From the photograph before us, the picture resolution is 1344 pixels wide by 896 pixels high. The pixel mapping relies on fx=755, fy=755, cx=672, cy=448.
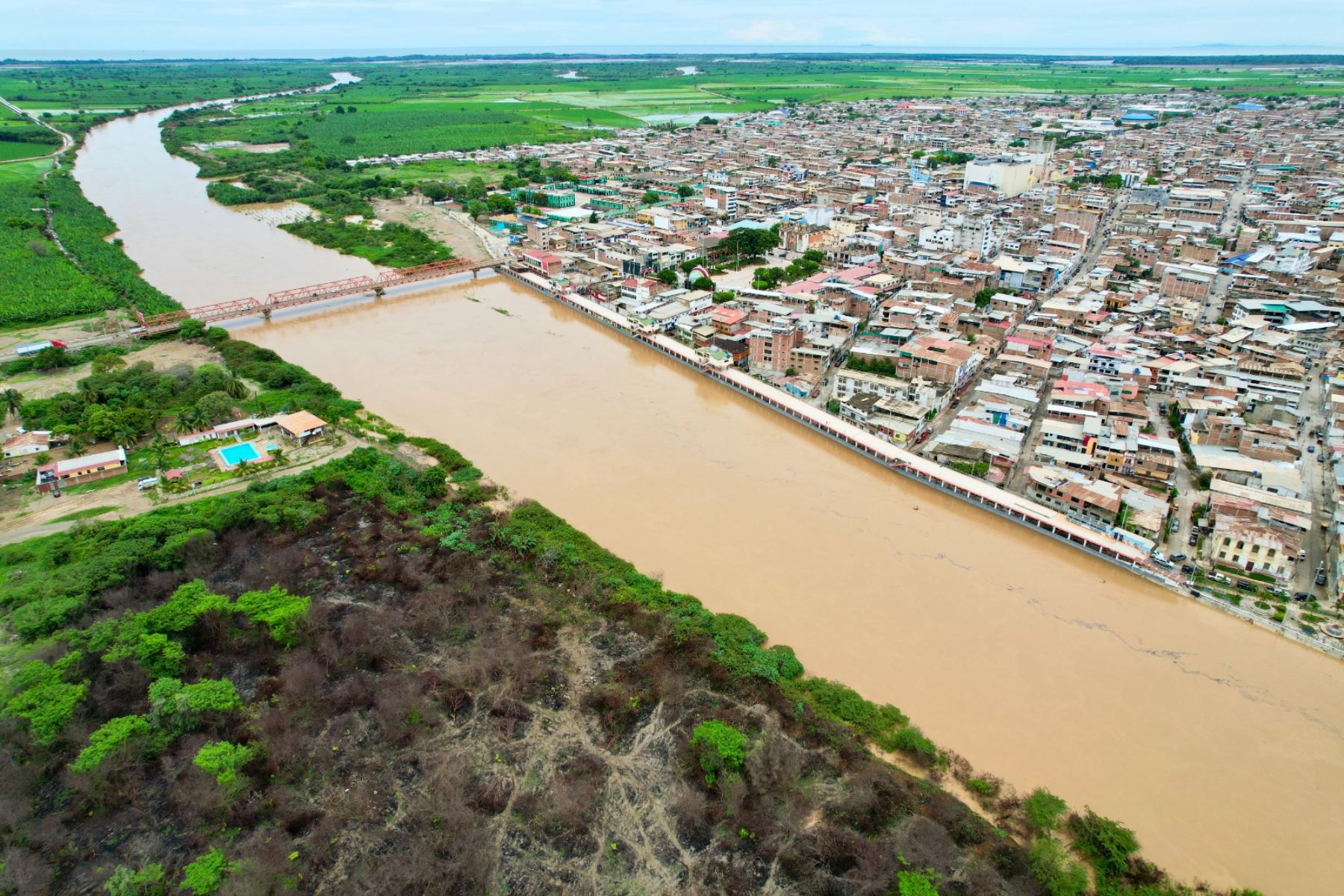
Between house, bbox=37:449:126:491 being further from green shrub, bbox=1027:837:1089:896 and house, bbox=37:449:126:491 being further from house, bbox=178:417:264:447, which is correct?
green shrub, bbox=1027:837:1089:896

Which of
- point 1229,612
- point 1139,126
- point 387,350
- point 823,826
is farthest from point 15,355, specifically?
point 1139,126

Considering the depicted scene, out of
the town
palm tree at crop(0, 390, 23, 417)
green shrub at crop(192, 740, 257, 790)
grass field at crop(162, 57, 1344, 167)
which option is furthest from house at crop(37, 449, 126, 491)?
grass field at crop(162, 57, 1344, 167)

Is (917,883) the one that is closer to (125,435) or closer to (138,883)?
(138,883)

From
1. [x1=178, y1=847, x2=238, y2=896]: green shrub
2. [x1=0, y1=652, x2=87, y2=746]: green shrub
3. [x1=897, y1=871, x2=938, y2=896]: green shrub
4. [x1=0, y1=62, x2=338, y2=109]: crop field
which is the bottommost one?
[x1=178, y1=847, x2=238, y2=896]: green shrub

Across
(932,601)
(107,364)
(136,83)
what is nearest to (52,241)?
(107,364)

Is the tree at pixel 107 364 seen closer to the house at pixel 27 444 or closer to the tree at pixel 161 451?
the house at pixel 27 444
